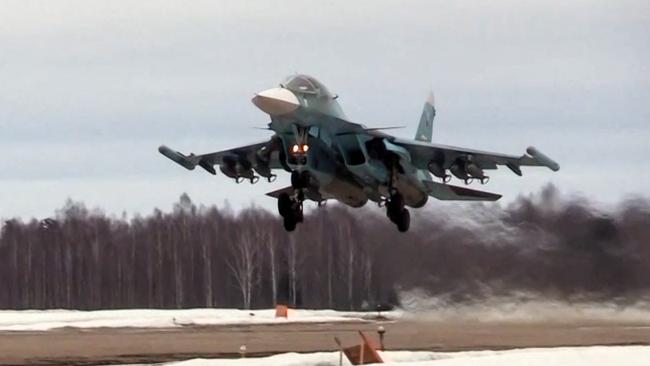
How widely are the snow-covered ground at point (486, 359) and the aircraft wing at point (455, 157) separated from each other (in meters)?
3.81

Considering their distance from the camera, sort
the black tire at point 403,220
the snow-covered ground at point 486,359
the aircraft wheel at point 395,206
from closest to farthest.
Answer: the snow-covered ground at point 486,359 < the aircraft wheel at point 395,206 < the black tire at point 403,220

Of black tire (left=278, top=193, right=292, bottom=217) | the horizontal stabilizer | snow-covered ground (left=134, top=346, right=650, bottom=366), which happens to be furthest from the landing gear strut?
the horizontal stabilizer

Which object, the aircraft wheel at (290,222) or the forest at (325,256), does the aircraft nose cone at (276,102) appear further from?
the forest at (325,256)

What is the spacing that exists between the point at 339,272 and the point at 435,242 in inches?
508

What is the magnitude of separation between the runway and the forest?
94 cm

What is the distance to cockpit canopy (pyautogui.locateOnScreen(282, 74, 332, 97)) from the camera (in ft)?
73.7

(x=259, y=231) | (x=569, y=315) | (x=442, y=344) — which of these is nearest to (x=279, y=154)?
(x=442, y=344)

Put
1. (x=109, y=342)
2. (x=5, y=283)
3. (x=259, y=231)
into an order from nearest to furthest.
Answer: (x=109, y=342)
(x=259, y=231)
(x=5, y=283)

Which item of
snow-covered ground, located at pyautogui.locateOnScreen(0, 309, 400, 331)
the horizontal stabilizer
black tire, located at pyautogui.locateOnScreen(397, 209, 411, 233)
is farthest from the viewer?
snow-covered ground, located at pyautogui.locateOnScreen(0, 309, 400, 331)

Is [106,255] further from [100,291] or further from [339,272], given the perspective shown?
[339,272]

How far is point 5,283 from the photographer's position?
69688 mm

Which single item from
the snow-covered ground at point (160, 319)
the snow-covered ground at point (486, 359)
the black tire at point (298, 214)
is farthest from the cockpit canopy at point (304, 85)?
the snow-covered ground at point (160, 319)

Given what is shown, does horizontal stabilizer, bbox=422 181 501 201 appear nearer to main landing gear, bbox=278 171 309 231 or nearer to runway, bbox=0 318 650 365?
runway, bbox=0 318 650 365

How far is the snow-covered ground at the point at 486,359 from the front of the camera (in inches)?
788
